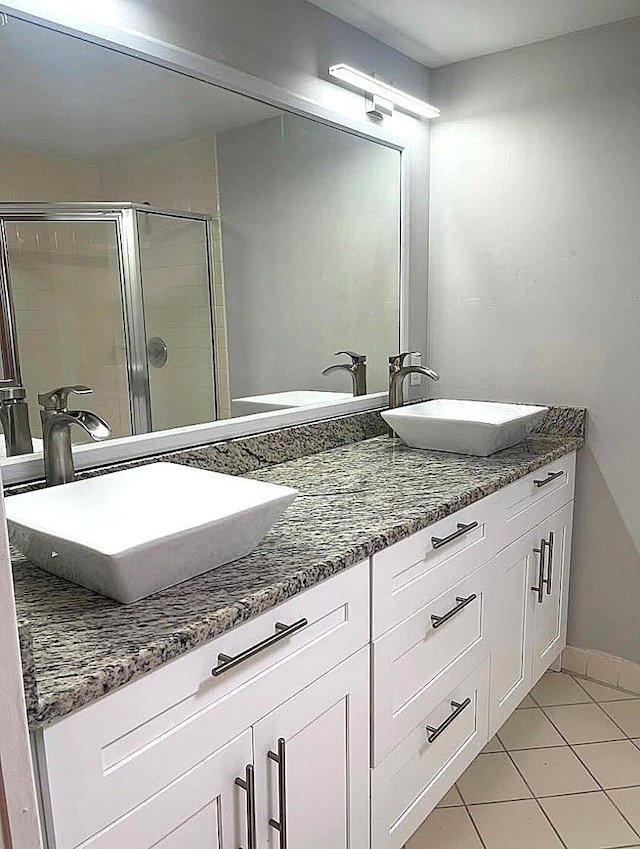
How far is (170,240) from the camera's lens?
1690 millimetres

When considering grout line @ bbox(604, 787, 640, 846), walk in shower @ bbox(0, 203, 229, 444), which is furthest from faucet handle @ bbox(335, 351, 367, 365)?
grout line @ bbox(604, 787, 640, 846)

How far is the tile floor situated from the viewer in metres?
1.73

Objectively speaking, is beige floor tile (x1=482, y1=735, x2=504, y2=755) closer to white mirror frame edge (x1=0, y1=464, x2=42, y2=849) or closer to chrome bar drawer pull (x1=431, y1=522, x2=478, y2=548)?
chrome bar drawer pull (x1=431, y1=522, x2=478, y2=548)

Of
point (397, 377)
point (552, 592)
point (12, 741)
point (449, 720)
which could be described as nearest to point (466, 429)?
point (397, 377)

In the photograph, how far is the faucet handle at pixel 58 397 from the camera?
1423 mm

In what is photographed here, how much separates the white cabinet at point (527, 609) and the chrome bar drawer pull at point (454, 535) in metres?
0.25

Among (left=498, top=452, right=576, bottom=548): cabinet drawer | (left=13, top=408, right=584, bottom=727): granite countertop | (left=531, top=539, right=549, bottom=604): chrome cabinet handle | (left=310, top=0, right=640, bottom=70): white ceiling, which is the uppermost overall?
(left=310, top=0, right=640, bottom=70): white ceiling

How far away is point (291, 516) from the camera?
149cm

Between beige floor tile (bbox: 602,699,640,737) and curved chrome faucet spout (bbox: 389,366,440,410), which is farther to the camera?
curved chrome faucet spout (bbox: 389,366,440,410)

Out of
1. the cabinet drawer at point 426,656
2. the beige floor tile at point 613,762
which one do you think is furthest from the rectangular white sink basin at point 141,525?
the beige floor tile at point 613,762

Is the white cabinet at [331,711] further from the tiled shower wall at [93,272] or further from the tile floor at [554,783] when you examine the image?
the tiled shower wall at [93,272]

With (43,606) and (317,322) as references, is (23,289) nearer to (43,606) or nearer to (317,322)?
(43,606)

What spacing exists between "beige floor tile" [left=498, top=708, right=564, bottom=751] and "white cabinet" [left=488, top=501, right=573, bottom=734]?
128mm

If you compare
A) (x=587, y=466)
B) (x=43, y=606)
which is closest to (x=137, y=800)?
(x=43, y=606)
